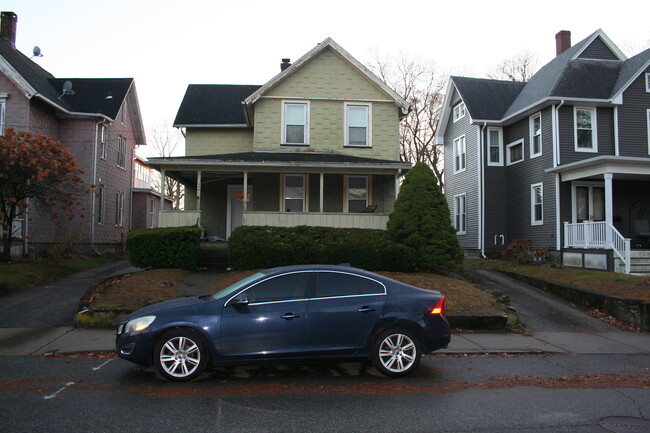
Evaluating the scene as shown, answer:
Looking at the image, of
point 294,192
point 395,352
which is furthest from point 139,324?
point 294,192

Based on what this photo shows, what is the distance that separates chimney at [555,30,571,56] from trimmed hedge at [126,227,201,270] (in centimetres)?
2073

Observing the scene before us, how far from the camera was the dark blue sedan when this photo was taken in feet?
20.9

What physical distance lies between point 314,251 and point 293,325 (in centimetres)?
754

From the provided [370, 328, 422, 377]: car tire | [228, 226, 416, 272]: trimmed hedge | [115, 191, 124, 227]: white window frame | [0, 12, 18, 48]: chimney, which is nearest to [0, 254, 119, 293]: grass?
[228, 226, 416, 272]: trimmed hedge

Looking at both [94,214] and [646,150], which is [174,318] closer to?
[94,214]

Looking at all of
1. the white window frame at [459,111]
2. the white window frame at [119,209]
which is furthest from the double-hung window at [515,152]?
the white window frame at [119,209]

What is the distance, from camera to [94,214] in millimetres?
22469

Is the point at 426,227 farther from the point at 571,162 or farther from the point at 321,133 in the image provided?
the point at 571,162

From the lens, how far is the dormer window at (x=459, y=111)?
84.6 ft

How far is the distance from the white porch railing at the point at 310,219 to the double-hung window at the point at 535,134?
8710 millimetres

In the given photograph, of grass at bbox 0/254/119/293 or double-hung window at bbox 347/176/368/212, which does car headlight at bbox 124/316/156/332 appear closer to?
grass at bbox 0/254/119/293

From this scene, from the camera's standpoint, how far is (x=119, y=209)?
26328 millimetres

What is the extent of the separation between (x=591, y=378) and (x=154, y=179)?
159 feet

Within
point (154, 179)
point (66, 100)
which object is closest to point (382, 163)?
point (66, 100)
